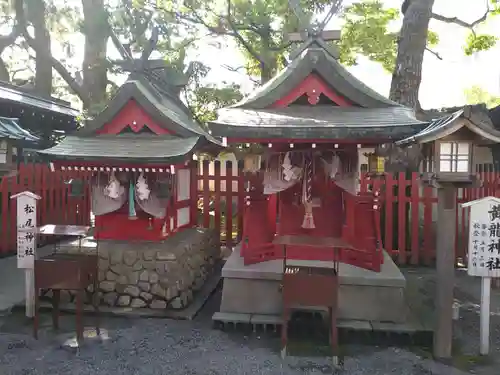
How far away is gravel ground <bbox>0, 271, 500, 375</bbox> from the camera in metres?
5.07

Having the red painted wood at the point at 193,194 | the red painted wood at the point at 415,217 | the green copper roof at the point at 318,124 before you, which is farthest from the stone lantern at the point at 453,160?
the red painted wood at the point at 193,194

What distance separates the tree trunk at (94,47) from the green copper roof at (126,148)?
9.31 metres

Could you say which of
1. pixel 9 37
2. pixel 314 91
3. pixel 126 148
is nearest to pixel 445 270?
pixel 314 91

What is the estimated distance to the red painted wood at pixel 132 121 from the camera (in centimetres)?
778

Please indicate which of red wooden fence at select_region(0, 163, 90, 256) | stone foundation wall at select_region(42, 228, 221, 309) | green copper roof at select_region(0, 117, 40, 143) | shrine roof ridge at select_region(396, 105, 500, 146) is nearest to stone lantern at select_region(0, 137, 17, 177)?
green copper roof at select_region(0, 117, 40, 143)

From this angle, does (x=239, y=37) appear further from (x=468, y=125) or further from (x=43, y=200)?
(x=468, y=125)

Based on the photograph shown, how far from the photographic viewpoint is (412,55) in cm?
1105

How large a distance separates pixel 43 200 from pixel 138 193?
4.51m

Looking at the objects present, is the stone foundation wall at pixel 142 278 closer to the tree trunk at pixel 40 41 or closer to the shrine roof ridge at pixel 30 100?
the shrine roof ridge at pixel 30 100

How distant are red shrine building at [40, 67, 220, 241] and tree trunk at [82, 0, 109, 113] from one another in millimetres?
9088

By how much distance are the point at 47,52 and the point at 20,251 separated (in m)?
14.8

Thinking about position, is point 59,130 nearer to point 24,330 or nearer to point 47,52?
point 47,52

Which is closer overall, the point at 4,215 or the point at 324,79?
the point at 324,79

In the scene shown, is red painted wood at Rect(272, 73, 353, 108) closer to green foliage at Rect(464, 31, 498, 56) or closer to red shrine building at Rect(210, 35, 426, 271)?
red shrine building at Rect(210, 35, 426, 271)
